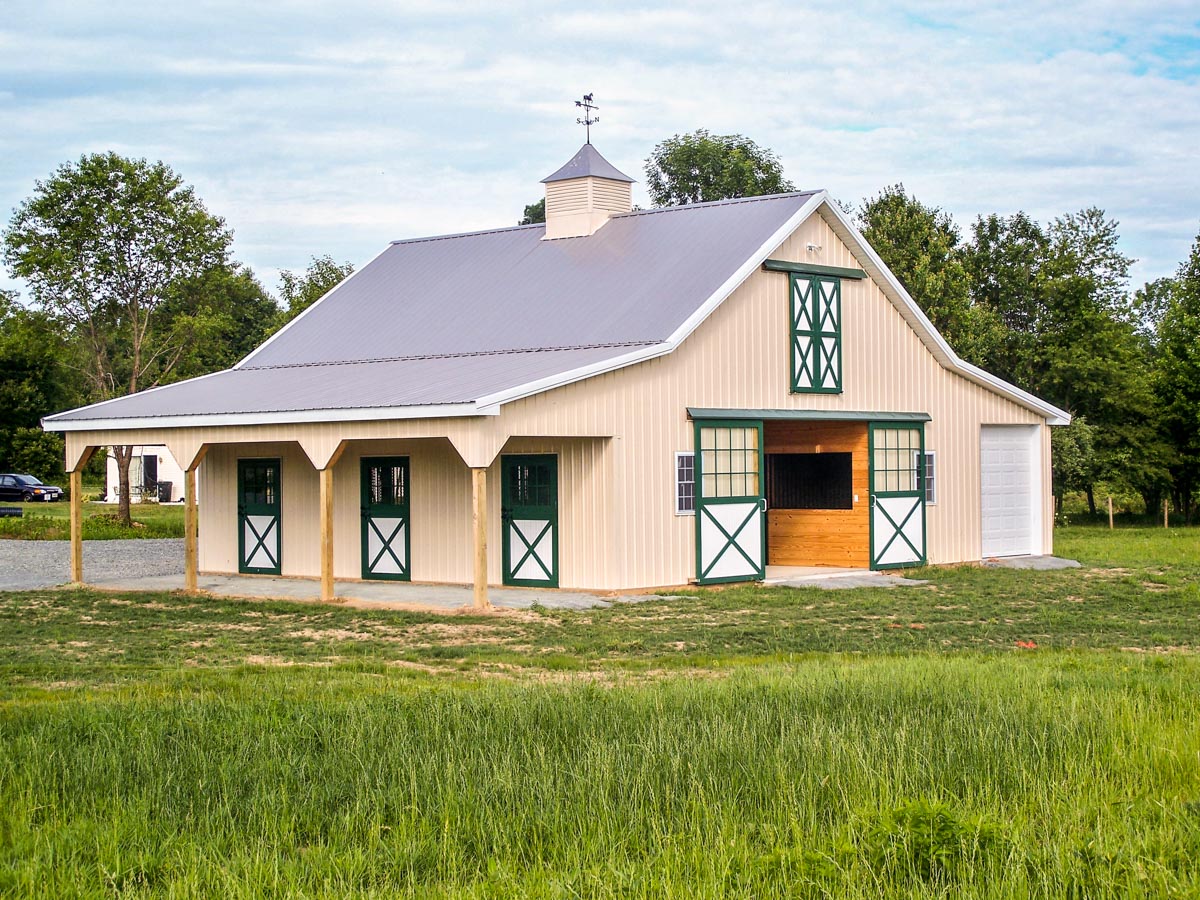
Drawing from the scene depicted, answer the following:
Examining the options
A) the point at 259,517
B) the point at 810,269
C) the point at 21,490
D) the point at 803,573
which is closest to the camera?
the point at 810,269

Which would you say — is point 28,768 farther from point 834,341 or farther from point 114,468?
point 114,468

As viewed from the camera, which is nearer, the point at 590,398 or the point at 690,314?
the point at 590,398

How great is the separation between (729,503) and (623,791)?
14464mm

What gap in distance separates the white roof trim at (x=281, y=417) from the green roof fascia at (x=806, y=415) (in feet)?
14.4

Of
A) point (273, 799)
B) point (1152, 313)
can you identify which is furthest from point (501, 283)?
point (1152, 313)

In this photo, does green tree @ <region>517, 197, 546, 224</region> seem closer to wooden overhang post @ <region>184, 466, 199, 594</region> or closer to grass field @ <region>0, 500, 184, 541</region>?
grass field @ <region>0, 500, 184, 541</region>

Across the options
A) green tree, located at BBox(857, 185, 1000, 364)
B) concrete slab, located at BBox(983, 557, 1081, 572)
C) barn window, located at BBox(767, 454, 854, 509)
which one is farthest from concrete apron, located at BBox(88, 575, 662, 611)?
green tree, located at BBox(857, 185, 1000, 364)

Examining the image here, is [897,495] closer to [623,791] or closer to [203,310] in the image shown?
[623,791]

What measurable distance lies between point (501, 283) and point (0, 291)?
39996 mm

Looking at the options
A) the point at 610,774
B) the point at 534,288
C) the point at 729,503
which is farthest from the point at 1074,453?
the point at 610,774

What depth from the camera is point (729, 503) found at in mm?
21953

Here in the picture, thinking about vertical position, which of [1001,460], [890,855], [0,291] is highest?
[0,291]

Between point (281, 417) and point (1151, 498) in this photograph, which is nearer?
point (281, 417)

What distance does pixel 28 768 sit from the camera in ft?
27.4
